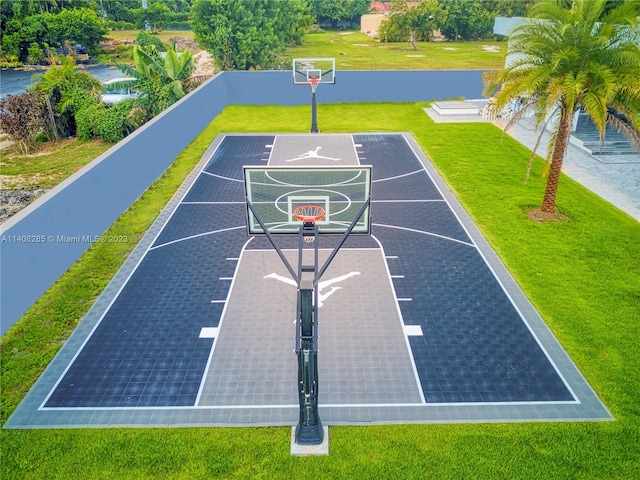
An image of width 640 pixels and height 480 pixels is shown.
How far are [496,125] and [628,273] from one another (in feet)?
49.1

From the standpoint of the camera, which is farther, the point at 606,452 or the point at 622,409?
the point at 622,409

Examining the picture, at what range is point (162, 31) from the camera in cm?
8131

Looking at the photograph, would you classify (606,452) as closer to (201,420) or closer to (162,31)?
(201,420)

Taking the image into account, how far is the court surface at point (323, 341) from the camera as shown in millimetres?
9195

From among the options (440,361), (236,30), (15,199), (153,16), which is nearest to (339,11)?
(153,16)

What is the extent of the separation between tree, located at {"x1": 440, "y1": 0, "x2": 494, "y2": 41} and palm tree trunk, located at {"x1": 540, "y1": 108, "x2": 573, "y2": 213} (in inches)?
2112

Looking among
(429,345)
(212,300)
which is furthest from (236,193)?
(429,345)

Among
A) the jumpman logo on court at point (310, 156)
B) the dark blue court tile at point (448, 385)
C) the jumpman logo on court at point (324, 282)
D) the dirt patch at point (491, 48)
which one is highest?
the dirt patch at point (491, 48)

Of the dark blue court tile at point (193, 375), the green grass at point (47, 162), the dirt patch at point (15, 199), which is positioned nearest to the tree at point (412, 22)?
the green grass at point (47, 162)

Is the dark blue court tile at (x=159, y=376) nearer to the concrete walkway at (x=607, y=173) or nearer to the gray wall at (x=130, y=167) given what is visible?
the gray wall at (x=130, y=167)

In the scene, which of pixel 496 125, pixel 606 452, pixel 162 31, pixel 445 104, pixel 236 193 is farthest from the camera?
pixel 162 31

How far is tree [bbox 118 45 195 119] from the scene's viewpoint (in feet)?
83.4

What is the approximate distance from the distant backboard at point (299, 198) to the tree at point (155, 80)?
15727 millimetres

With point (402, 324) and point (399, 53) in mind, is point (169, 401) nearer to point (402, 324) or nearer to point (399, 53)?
point (402, 324)
